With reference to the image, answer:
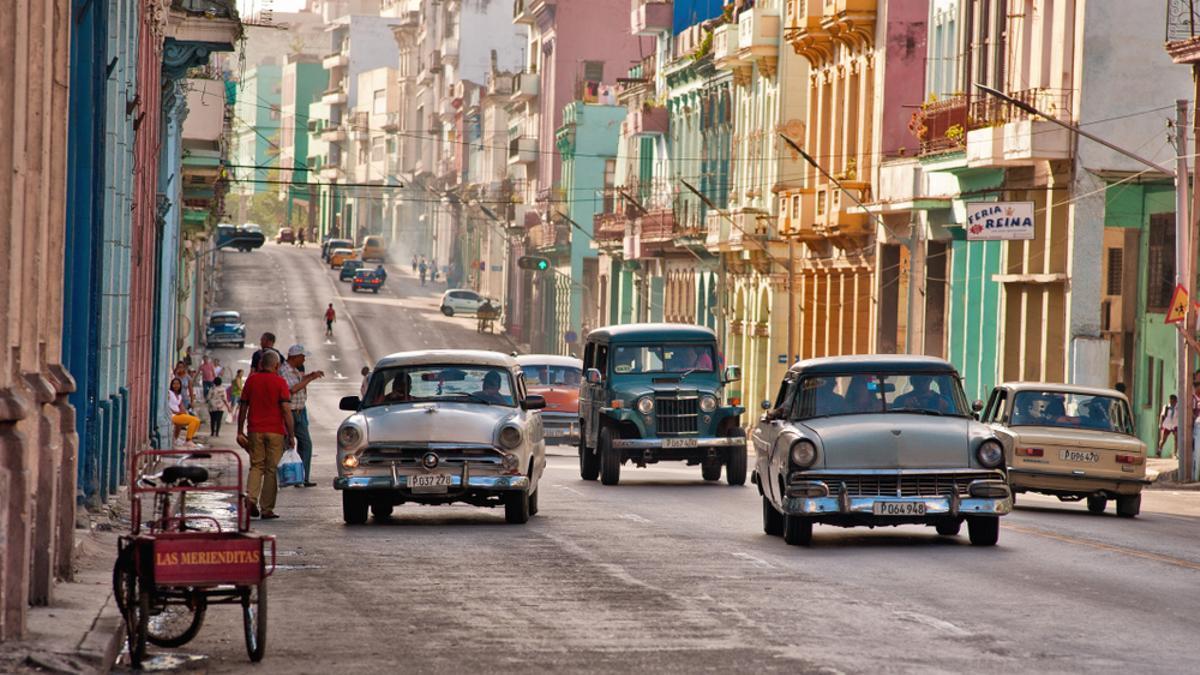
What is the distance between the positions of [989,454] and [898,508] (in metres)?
0.93

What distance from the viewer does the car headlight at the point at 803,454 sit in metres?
21.1

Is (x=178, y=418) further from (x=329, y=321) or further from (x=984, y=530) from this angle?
(x=329, y=321)

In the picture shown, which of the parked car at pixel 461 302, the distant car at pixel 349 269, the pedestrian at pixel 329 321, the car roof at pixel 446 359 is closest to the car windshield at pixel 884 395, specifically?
the car roof at pixel 446 359

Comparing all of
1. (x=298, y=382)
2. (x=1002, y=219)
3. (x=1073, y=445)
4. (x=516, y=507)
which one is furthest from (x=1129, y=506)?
(x=1002, y=219)

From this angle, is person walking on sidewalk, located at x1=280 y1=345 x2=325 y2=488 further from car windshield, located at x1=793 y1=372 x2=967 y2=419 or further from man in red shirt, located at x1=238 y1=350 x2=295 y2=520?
car windshield, located at x1=793 y1=372 x2=967 y2=419

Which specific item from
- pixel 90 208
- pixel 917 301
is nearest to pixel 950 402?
pixel 90 208

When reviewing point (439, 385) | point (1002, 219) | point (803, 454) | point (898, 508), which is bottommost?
point (898, 508)

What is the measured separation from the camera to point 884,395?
72.3 feet

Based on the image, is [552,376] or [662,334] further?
[552,376]

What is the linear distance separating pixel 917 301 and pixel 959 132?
6.32 meters

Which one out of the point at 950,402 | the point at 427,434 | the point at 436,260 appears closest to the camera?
the point at 950,402

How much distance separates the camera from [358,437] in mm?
24172

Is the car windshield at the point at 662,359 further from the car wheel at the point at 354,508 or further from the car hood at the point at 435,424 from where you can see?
the car wheel at the point at 354,508

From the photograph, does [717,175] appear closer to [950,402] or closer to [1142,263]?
[1142,263]
